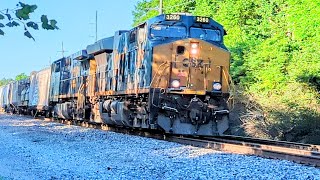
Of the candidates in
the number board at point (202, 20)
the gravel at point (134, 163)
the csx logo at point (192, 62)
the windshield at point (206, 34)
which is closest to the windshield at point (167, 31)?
the windshield at point (206, 34)

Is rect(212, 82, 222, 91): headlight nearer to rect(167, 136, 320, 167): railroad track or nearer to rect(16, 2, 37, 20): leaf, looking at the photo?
rect(167, 136, 320, 167): railroad track

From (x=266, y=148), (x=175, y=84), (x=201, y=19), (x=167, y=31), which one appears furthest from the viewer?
(x=201, y=19)

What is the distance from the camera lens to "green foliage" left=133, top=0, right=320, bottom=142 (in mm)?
18500

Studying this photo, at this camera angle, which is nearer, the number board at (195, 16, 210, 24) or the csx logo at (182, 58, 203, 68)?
the csx logo at (182, 58, 203, 68)

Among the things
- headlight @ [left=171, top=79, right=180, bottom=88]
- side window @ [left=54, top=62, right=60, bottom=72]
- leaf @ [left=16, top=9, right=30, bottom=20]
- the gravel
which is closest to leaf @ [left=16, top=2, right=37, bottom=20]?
leaf @ [left=16, top=9, right=30, bottom=20]

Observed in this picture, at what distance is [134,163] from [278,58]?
15330mm

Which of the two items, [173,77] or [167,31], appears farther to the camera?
[167,31]

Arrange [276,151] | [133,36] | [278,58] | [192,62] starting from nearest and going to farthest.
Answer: [276,151] → [192,62] → [133,36] → [278,58]

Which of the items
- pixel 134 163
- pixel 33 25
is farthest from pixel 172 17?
pixel 33 25

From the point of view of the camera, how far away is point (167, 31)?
1375cm

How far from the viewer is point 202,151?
1016 centimetres

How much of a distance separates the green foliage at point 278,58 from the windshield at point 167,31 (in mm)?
6325

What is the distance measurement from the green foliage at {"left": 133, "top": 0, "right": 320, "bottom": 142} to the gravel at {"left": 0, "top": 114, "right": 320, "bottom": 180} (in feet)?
26.9

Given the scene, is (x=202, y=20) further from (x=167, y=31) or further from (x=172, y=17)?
(x=167, y=31)
